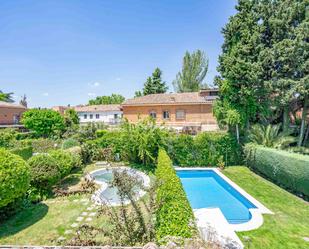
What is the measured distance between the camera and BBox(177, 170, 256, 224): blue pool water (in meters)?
9.50

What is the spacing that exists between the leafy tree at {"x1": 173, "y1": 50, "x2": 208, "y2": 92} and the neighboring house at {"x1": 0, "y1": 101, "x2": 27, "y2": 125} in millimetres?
35924

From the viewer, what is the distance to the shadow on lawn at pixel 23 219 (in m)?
7.24

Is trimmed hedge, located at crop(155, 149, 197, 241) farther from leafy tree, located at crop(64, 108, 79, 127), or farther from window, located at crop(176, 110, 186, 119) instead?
leafy tree, located at crop(64, 108, 79, 127)

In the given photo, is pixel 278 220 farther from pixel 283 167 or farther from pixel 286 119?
pixel 286 119

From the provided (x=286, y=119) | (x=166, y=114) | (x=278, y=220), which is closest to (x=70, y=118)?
(x=166, y=114)

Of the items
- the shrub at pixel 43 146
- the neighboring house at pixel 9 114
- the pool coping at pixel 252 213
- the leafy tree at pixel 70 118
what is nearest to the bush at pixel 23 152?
the shrub at pixel 43 146

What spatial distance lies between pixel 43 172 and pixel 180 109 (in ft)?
75.9

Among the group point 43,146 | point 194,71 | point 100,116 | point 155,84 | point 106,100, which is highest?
point 194,71

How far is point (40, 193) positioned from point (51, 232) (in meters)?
4.01

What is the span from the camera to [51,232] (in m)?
7.04

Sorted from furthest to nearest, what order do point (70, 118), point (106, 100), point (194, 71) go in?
point (106, 100), point (194, 71), point (70, 118)

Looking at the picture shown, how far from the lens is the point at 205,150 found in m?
16.9

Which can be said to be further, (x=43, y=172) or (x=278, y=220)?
(x=43, y=172)

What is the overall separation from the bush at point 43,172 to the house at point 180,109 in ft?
62.6
